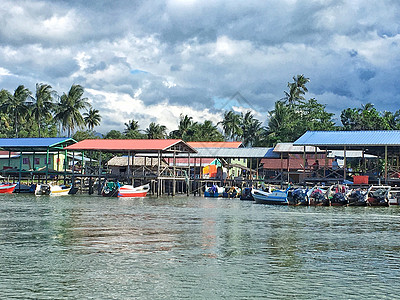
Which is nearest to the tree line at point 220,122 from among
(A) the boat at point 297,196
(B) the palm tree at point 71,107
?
(B) the palm tree at point 71,107

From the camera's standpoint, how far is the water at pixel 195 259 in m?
13.3

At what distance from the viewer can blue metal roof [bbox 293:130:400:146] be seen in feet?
158

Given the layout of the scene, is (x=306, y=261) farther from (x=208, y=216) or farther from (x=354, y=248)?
(x=208, y=216)

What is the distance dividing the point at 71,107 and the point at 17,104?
758 centimetres

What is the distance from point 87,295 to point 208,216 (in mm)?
19880

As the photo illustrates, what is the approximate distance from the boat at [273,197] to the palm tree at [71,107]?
40054 mm

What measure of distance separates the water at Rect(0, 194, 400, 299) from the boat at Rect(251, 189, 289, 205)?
1512 centimetres

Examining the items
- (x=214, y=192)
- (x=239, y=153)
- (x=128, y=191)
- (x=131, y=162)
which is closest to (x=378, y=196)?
(x=214, y=192)

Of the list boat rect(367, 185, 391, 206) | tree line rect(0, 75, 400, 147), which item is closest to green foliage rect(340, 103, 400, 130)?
tree line rect(0, 75, 400, 147)

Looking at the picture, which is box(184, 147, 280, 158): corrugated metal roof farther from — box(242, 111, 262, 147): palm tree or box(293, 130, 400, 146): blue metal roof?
box(242, 111, 262, 147): palm tree

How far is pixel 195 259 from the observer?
17.0m

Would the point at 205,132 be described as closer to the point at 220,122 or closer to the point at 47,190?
the point at 220,122

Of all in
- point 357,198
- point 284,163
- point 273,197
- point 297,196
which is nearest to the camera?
point 357,198

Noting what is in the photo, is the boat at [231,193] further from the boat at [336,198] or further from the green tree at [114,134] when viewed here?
the green tree at [114,134]
